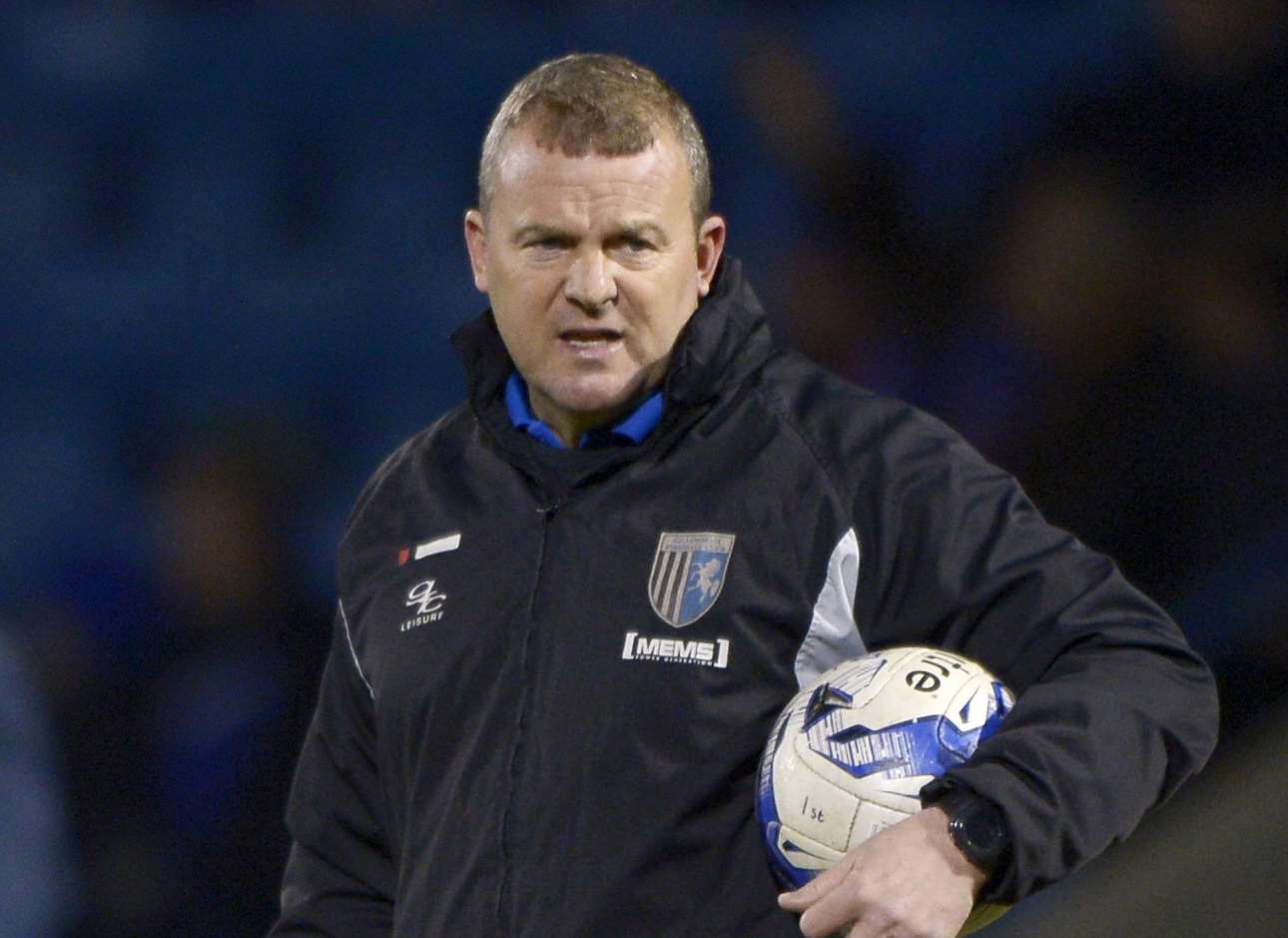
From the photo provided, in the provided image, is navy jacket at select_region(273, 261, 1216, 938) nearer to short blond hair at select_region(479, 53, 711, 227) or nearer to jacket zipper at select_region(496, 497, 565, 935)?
jacket zipper at select_region(496, 497, 565, 935)

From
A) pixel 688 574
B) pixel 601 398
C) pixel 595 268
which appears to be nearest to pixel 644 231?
pixel 595 268

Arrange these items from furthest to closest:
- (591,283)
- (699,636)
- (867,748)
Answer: (591,283) → (699,636) → (867,748)

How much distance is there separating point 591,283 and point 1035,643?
57 cm

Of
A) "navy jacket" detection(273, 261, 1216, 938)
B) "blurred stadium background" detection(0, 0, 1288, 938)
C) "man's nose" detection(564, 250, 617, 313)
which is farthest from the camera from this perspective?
"blurred stadium background" detection(0, 0, 1288, 938)

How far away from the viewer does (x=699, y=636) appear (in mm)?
1889

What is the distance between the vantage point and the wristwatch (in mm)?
1565

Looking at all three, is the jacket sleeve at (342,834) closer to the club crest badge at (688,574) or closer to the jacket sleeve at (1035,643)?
the club crest badge at (688,574)

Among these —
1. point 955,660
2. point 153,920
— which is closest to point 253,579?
point 153,920

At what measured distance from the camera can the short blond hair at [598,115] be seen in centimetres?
204

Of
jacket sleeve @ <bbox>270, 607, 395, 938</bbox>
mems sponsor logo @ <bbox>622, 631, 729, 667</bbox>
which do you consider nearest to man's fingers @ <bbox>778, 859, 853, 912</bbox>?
mems sponsor logo @ <bbox>622, 631, 729, 667</bbox>

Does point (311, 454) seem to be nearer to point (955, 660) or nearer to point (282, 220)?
point (282, 220)

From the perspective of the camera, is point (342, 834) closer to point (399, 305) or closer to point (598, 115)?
point (598, 115)

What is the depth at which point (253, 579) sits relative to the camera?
385 cm

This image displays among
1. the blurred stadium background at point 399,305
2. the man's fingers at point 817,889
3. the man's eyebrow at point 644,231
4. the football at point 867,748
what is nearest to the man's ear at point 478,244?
the man's eyebrow at point 644,231
